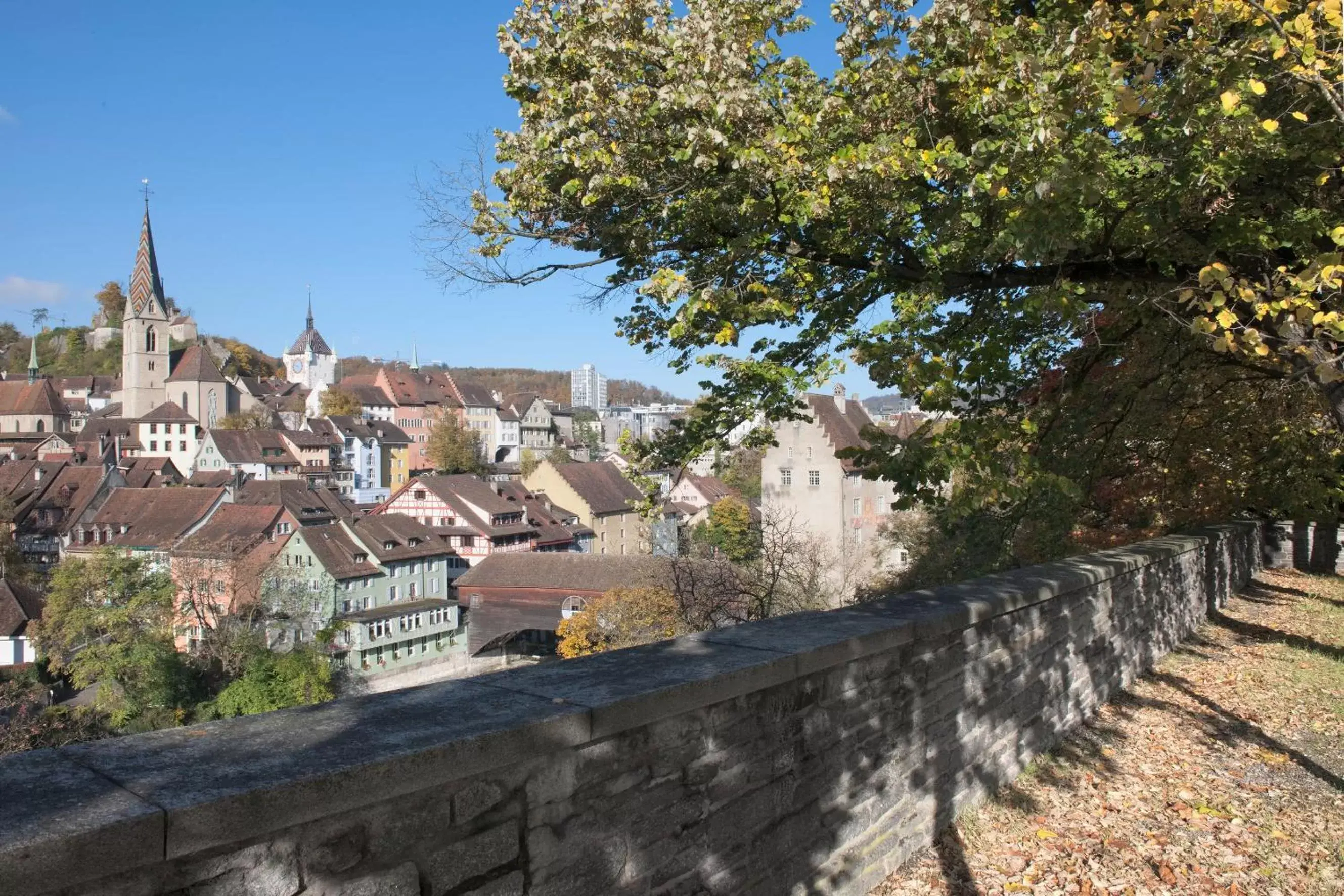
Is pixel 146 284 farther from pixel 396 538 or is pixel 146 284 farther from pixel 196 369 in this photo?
pixel 396 538

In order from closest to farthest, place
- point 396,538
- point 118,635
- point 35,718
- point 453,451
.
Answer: point 35,718 → point 118,635 → point 396,538 → point 453,451

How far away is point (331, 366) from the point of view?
163m

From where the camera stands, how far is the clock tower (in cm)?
15762

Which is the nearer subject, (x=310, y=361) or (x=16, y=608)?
(x=16, y=608)

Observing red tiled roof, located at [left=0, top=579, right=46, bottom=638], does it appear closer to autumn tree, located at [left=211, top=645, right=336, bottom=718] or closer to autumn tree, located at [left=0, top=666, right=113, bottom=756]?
autumn tree, located at [left=0, top=666, right=113, bottom=756]

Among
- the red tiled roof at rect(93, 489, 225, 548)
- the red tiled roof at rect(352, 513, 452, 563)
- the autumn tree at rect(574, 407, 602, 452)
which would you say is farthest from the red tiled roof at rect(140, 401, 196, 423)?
the autumn tree at rect(574, 407, 602, 452)

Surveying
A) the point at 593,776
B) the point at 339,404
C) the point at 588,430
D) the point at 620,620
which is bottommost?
the point at 620,620

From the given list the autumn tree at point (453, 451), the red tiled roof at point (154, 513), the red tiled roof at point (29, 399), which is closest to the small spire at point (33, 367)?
the red tiled roof at point (29, 399)

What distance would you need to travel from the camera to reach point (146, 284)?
113938 mm

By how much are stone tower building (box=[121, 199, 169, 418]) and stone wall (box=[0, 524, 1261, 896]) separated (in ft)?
388

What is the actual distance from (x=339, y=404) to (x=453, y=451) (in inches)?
844

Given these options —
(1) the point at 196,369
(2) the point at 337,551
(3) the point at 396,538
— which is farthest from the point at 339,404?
(2) the point at 337,551

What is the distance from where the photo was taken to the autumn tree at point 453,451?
100 m

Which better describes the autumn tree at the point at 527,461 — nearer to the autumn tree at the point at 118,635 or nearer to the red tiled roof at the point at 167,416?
the red tiled roof at the point at 167,416
